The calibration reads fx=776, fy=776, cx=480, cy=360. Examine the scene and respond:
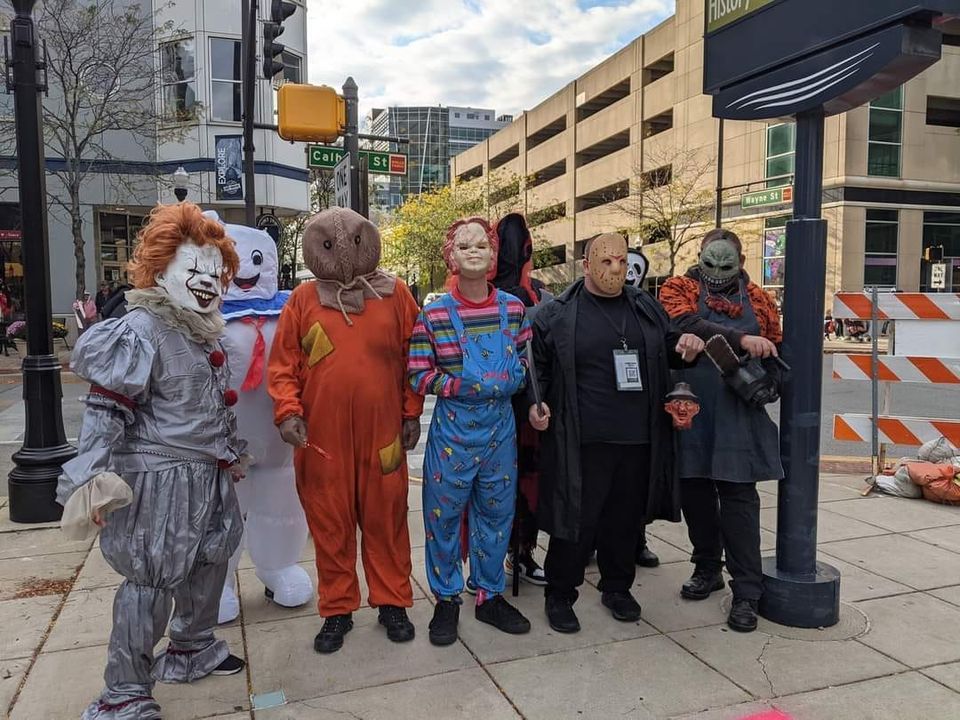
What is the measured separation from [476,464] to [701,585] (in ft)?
4.86

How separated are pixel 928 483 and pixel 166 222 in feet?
18.0

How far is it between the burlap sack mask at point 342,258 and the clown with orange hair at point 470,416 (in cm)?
32

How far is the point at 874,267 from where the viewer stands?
28.5m

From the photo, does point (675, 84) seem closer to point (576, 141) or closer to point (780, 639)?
point (576, 141)

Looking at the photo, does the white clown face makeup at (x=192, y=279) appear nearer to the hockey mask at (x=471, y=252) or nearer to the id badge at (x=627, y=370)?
the hockey mask at (x=471, y=252)

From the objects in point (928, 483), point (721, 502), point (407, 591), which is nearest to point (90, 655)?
point (407, 591)

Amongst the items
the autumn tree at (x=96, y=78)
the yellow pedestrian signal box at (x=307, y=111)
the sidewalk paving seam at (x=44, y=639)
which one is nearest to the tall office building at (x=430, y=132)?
the autumn tree at (x=96, y=78)

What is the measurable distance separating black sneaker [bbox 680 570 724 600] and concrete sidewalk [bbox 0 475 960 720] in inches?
2.5

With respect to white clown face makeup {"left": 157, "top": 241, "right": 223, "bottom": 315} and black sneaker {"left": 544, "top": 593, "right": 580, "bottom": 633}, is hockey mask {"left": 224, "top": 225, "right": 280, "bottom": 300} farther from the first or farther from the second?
black sneaker {"left": 544, "top": 593, "right": 580, "bottom": 633}

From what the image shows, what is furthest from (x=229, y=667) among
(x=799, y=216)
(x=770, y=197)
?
(x=770, y=197)

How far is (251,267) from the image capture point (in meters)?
3.79

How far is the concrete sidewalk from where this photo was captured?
300cm

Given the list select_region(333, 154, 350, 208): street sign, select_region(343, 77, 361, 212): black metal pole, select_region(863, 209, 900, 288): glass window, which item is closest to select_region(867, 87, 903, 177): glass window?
select_region(863, 209, 900, 288): glass window

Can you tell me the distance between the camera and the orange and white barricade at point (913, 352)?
595 centimetres
